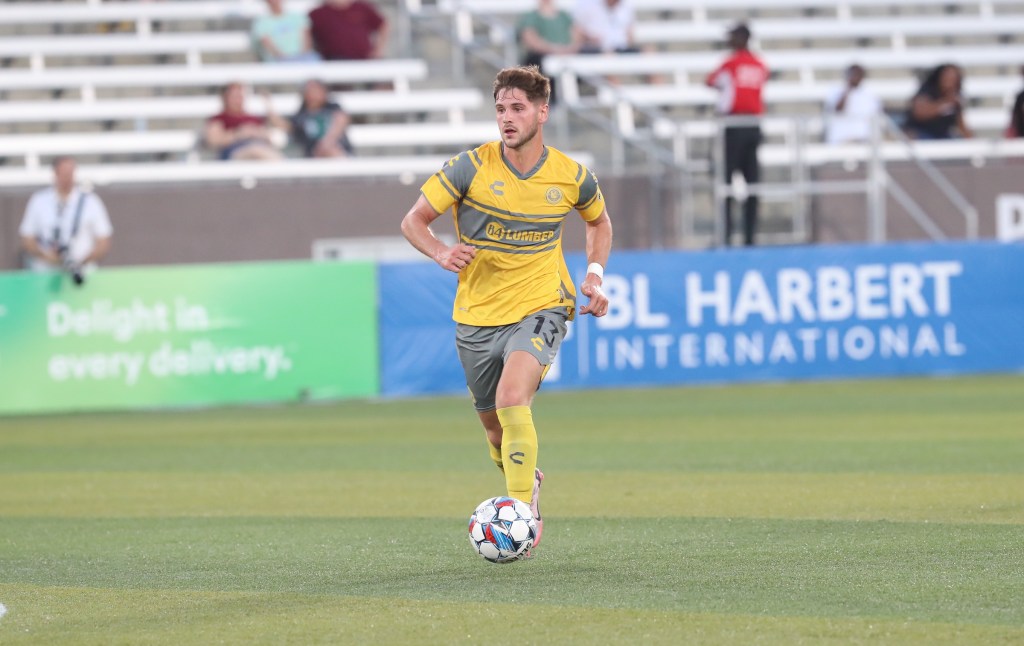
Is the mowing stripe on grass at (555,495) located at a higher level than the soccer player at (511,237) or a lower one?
lower

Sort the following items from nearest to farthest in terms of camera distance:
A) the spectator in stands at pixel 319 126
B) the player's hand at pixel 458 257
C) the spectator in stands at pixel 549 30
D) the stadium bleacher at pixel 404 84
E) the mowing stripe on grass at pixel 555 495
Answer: the player's hand at pixel 458 257 → the mowing stripe on grass at pixel 555 495 → the spectator in stands at pixel 319 126 → the stadium bleacher at pixel 404 84 → the spectator in stands at pixel 549 30

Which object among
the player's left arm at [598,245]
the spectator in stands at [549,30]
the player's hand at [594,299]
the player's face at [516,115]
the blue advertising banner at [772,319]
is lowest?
the blue advertising banner at [772,319]

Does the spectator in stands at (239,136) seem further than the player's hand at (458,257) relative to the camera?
Yes

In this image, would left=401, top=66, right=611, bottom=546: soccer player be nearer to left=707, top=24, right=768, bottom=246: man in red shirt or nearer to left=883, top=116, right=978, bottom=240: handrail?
left=707, top=24, right=768, bottom=246: man in red shirt

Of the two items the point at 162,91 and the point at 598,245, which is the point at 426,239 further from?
the point at 162,91

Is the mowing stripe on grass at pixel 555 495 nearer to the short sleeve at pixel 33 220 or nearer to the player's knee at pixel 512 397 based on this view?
the player's knee at pixel 512 397

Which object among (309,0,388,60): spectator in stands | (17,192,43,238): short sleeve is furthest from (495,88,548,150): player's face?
(309,0,388,60): spectator in stands

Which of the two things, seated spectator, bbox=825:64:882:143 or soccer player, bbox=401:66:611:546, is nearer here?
soccer player, bbox=401:66:611:546

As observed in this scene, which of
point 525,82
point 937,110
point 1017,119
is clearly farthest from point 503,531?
point 1017,119

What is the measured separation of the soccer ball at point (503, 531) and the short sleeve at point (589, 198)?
5.40 feet

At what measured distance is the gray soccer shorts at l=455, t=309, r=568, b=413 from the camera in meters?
7.81

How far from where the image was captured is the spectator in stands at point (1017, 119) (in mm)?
23516

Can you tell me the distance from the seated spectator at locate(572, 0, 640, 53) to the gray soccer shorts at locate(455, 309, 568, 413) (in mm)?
16587

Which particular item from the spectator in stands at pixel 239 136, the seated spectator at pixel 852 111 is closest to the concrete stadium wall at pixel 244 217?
the spectator in stands at pixel 239 136
